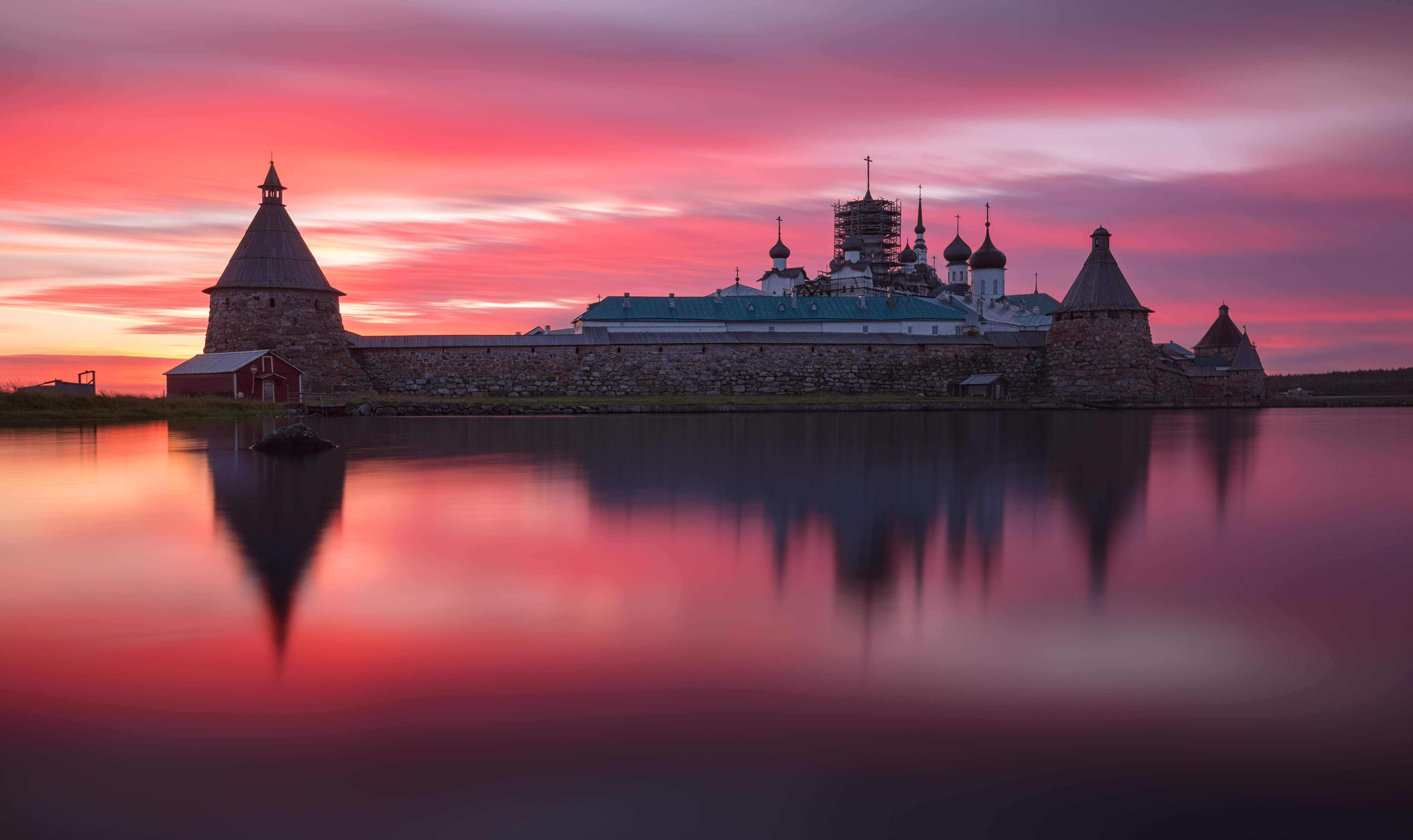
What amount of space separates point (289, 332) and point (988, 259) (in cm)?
4092

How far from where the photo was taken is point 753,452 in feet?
51.1

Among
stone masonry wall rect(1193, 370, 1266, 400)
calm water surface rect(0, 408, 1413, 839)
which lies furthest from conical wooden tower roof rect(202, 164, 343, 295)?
stone masonry wall rect(1193, 370, 1266, 400)

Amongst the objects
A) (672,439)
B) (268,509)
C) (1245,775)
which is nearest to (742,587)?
(1245,775)

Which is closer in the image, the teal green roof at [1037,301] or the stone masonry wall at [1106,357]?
the stone masonry wall at [1106,357]

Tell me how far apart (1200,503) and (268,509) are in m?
8.91

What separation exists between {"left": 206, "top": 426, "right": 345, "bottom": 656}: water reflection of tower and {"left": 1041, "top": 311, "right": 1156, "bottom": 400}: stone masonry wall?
32.1 m

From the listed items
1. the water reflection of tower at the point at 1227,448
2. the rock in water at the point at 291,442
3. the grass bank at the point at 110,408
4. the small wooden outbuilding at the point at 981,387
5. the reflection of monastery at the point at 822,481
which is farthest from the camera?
the small wooden outbuilding at the point at 981,387

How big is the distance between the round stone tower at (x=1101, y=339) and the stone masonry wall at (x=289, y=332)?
2757cm

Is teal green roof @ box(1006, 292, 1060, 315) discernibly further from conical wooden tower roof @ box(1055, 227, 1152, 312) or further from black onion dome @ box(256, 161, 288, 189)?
black onion dome @ box(256, 161, 288, 189)

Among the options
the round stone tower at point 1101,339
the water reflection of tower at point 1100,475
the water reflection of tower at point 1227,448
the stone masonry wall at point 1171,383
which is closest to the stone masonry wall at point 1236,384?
the stone masonry wall at point 1171,383

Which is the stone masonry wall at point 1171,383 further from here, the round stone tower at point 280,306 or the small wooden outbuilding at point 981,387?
the round stone tower at point 280,306

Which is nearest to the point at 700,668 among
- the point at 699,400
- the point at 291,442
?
the point at 291,442

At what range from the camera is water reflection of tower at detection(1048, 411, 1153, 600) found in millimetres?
7156

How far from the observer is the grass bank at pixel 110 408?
23.0 metres
